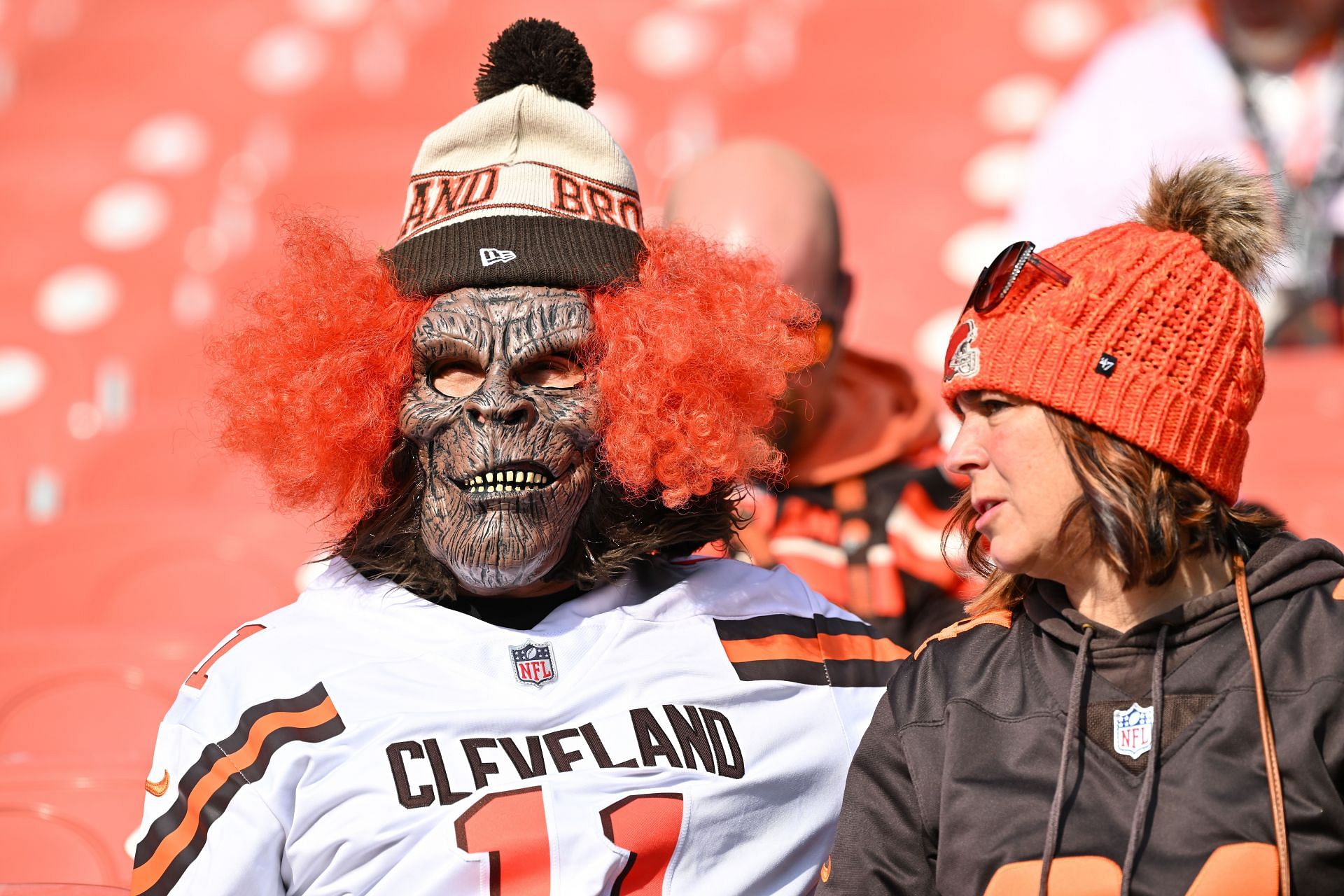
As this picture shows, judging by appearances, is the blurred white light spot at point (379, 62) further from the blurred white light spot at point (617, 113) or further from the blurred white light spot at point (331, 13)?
the blurred white light spot at point (617, 113)

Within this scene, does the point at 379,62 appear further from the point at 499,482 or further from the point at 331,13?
the point at 499,482

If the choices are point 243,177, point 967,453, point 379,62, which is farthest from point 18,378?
point 967,453

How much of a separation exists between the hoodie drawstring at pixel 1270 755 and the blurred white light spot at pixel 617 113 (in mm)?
5721

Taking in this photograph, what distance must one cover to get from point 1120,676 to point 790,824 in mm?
548

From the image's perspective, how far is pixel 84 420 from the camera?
18.6ft

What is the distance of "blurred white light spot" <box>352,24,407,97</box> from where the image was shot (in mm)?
7734

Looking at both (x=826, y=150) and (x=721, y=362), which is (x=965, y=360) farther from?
(x=826, y=150)

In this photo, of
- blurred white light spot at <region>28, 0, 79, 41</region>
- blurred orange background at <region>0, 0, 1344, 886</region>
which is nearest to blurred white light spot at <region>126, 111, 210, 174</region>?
blurred orange background at <region>0, 0, 1344, 886</region>

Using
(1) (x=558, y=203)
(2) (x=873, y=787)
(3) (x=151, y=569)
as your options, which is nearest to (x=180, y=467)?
(3) (x=151, y=569)

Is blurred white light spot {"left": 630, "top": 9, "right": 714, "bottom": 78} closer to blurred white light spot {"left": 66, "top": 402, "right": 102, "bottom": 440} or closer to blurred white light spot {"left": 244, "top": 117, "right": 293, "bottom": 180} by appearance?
blurred white light spot {"left": 244, "top": 117, "right": 293, "bottom": 180}

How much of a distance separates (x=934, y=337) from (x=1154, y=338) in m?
3.93

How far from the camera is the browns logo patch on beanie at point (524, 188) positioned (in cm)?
212

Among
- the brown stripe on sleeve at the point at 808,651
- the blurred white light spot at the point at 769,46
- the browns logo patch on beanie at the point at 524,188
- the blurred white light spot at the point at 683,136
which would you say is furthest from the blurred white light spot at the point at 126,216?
the brown stripe on sleeve at the point at 808,651

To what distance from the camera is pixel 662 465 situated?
2121 millimetres
